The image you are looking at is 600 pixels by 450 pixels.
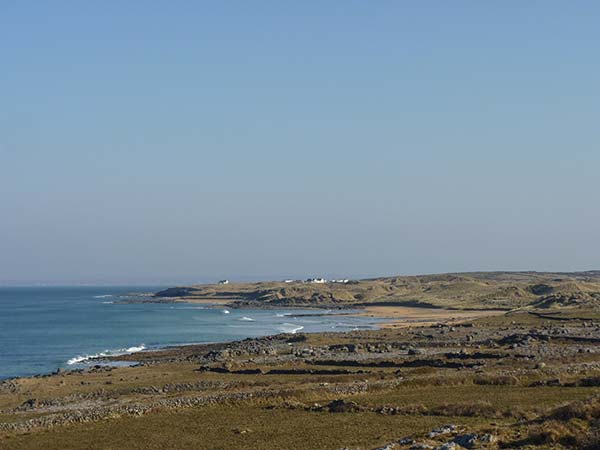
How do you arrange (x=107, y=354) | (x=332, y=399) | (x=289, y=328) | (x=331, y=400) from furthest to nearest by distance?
1. (x=289, y=328)
2. (x=107, y=354)
3. (x=332, y=399)
4. (x=331, y=400)

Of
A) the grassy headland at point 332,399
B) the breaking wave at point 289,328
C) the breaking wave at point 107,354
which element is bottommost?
the breaking wave at point 289,328

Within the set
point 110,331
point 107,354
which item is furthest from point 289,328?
point 107,354

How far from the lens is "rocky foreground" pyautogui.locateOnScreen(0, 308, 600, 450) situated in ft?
96.8

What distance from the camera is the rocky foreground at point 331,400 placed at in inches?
1162

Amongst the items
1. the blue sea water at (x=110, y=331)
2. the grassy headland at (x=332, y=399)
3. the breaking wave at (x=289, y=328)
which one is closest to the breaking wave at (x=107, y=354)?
the blue sea water at (x=110, y=331)

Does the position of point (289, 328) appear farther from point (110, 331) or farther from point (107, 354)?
point (107, 354)

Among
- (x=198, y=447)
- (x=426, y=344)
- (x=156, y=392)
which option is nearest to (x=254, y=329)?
(x=426, y=344)

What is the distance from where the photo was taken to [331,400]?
4125 centimetres

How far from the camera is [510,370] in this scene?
165ft

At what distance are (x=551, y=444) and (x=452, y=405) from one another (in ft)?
38.7

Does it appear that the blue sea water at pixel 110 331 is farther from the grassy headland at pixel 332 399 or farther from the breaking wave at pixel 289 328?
the grassy headland at pixel 332 399

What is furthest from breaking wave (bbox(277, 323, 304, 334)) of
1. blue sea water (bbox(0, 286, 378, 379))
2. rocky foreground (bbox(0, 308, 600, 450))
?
rocky foreground (bbox(0, 308, 600, 450))

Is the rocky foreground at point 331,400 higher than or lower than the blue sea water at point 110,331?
higher

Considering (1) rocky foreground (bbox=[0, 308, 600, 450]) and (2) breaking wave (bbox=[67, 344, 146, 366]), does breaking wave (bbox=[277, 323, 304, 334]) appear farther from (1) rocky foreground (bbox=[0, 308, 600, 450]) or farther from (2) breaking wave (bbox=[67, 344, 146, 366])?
(1) rocky foreground (bbox=[0, 308, 600, 450])
